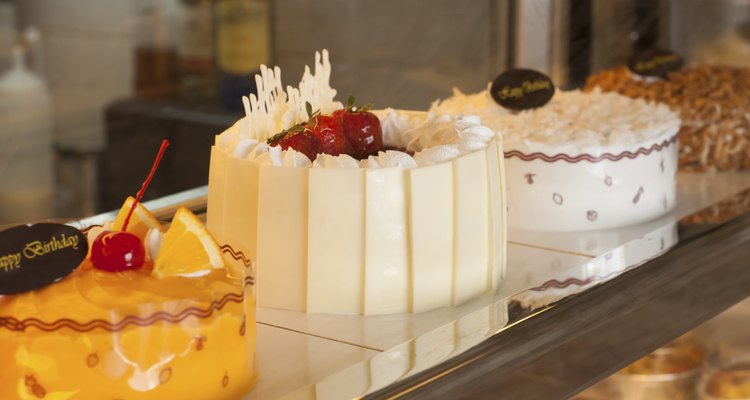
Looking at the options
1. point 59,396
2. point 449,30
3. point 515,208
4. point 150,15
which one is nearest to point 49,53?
point 150,15

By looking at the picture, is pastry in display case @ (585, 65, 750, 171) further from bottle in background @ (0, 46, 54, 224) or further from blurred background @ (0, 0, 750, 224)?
bottle in background @ (0, 46, 54, 224)

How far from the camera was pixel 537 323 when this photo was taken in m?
1.12

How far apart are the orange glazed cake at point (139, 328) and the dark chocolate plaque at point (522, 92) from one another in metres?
0.73

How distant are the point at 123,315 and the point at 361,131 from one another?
0.42m

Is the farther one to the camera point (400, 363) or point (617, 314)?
point (617, 314)

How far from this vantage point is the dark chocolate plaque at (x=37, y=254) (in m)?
0.90

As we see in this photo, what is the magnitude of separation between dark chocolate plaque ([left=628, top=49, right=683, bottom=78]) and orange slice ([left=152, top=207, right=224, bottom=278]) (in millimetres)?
1114

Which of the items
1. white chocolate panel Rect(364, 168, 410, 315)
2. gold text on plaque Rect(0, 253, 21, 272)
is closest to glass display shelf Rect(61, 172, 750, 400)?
white chocolate panel Rect(364, 168, 410, 315)

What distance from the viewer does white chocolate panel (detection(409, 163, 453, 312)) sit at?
1.16 meters

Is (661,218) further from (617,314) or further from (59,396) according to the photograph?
(59,396)

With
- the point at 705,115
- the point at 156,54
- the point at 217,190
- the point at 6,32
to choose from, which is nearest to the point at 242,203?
the point at 217,190

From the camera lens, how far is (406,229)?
3.83 feet

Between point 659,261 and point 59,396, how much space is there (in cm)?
71

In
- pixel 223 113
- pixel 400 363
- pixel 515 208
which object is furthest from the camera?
pixel 223 113
